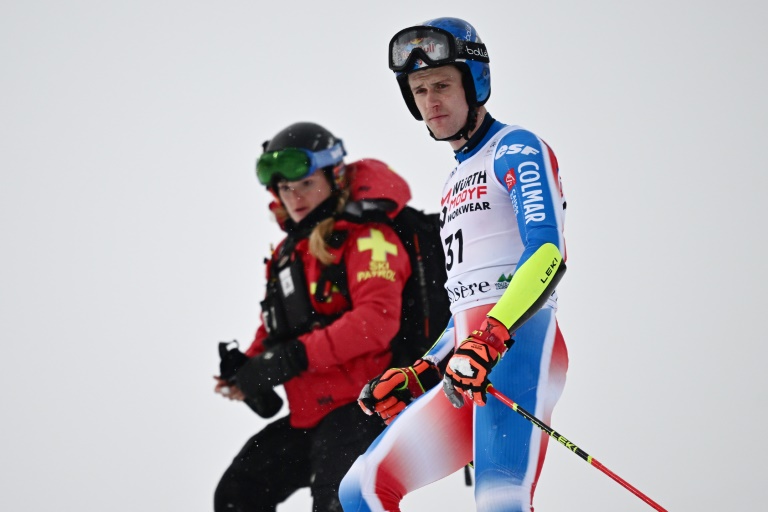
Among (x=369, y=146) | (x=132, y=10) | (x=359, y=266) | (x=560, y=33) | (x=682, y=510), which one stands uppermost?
(x=132, y=10)

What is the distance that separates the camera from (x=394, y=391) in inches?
128

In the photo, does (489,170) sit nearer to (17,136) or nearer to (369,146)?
(369,146)

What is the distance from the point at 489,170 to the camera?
3115 millimetres

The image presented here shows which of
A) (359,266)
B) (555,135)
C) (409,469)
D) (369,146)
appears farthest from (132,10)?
(409,469)

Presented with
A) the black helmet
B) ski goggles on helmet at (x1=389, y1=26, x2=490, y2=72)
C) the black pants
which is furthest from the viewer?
the black helmet

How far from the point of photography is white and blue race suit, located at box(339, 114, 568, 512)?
9.18ft

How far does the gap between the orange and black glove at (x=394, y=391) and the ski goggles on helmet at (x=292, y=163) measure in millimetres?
1725

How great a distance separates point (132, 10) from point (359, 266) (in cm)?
2190

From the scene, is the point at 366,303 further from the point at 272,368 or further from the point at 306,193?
the point at 306,193

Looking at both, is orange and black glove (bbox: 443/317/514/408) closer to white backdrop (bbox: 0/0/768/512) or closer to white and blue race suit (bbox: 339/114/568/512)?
white and blue race suit (bbox: 339/114/568/512)

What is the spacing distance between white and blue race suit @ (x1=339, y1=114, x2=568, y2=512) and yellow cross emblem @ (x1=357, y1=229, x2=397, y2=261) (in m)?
1.11

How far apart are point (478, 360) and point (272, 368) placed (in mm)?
1966

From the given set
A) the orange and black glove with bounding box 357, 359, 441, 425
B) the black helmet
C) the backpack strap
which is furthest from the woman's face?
the orange and black glove with bounding box 357, 359, 441, 425

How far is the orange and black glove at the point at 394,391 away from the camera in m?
3.22
